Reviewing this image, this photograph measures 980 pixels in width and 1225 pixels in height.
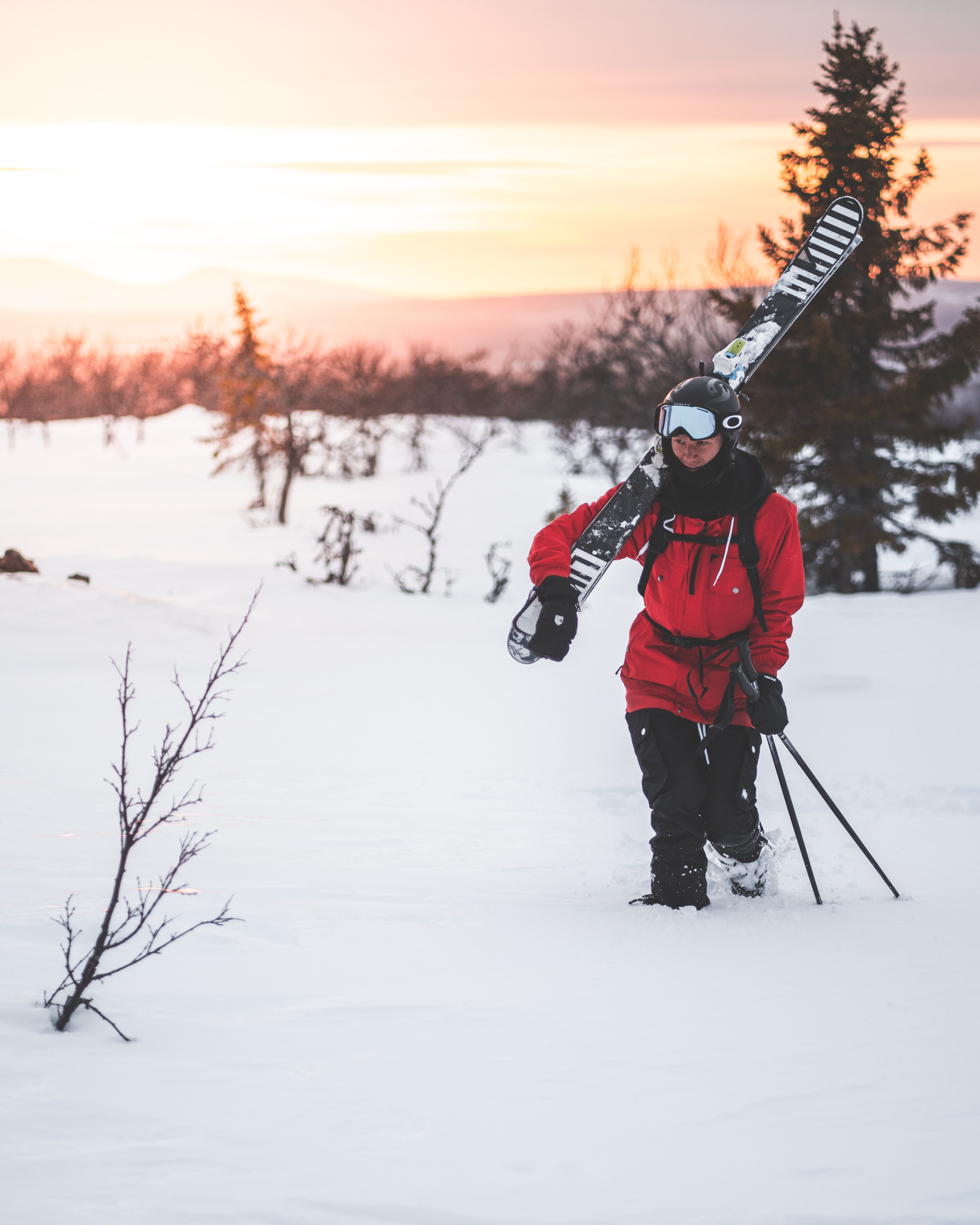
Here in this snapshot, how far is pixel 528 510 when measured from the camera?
2495 cm

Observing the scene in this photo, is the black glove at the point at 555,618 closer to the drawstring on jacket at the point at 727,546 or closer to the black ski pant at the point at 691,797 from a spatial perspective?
the black ski pant at the point at 691,797

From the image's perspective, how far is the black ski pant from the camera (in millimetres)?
3350

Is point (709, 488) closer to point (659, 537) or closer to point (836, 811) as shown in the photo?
point (659, 537)

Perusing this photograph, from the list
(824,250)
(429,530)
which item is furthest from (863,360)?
(824,250)

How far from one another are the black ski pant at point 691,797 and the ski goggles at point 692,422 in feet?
2.92

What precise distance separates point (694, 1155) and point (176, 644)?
6.55 m

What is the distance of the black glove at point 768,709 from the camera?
3285 millimetres

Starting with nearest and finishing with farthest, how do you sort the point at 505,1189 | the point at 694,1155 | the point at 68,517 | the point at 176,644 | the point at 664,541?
the point at 505,1189, the point at 694,1155, the point at 664,541, the point at 176,644, the point at 68,517

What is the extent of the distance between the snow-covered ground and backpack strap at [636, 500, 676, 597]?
113 cm

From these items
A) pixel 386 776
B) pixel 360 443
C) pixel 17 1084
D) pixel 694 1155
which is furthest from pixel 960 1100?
pixel 360 443

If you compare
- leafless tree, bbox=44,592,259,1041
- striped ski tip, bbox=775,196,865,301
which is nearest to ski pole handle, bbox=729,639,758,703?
leafless tree, bbox=44,592,259,1041

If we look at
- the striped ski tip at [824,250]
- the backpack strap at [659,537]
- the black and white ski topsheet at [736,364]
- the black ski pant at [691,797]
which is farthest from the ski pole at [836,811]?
the striped ski tip at [824,250]

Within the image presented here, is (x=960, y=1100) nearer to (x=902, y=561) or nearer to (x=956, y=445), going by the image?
(x=902, y=561)

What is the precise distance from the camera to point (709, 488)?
10.9 feet
